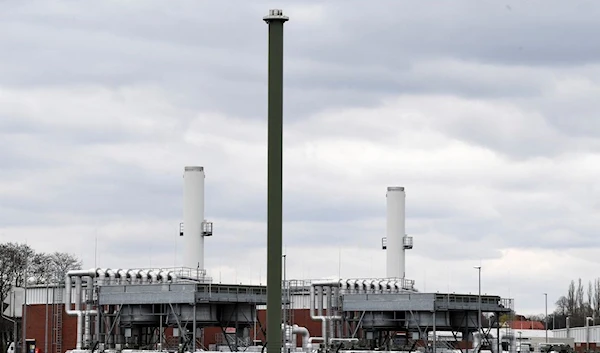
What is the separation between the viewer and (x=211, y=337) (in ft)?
376

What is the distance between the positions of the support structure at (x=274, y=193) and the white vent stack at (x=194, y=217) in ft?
248

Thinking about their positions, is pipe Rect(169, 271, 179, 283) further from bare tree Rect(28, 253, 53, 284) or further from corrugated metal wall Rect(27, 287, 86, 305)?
bare tree Rect(28, 253, 53, 284)

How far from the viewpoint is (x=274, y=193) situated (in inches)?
906

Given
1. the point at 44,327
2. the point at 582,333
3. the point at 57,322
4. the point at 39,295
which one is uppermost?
the point at 39,295

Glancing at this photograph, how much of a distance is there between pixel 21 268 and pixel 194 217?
1760 inches

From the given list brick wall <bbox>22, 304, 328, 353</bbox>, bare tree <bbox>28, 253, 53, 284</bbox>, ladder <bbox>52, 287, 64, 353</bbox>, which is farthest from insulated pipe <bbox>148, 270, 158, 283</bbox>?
bare tree <bbox>28, 253, 53, 284</bbox>

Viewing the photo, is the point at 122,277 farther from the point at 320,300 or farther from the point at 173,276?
the point at 320,300

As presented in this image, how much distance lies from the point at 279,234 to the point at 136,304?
218ft

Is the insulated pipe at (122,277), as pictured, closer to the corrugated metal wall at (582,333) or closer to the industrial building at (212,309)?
the industrial building at (212,309)

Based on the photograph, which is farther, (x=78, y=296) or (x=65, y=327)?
(x=65, y=327)

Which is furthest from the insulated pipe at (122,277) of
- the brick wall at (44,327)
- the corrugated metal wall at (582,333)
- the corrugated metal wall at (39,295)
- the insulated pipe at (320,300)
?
the corrugated metal wall at (582,333)

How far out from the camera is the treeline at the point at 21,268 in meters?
133

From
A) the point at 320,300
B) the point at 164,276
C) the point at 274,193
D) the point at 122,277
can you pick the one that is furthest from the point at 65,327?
the point at 274,193

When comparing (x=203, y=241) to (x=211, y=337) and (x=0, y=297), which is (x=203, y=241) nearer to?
(x=211, y=337)
